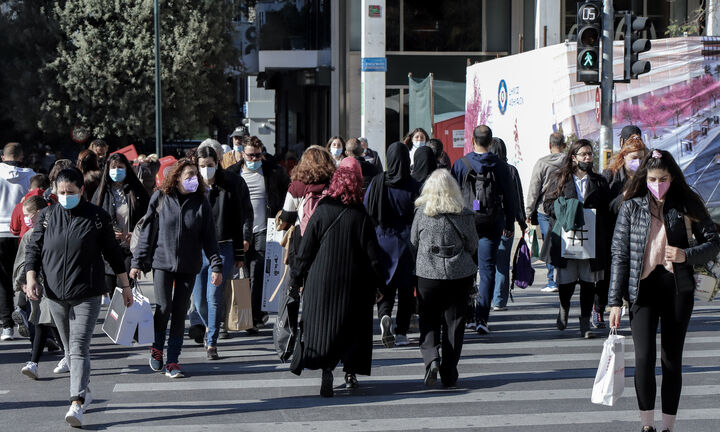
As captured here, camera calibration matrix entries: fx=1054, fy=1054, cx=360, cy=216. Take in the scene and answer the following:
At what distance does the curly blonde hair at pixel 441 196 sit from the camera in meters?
8.12

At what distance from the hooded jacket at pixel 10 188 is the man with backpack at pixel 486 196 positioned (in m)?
4.45

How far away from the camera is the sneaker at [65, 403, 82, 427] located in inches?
269

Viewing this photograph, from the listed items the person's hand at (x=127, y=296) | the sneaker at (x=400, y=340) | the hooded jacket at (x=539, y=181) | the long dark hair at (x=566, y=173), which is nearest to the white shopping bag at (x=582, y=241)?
the long dark hair at (x=566, y=173)

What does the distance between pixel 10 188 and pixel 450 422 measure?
589 cm

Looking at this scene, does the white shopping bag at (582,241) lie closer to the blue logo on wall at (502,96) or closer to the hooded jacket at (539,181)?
the hooded jacket at (539,181)

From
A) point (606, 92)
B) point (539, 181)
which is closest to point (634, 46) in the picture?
point (606, 92)

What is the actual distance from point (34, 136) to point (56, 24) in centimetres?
431

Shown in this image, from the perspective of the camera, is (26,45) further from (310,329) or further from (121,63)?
(310,329)

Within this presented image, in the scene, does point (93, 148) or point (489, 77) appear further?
point (489, 77)

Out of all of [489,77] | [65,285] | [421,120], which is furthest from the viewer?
[421,120]

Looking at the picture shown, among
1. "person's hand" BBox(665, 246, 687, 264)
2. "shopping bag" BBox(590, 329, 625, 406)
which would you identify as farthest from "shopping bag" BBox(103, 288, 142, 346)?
"person's hand" BBox(665, 246, 687, 264)

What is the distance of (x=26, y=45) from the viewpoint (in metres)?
33.1

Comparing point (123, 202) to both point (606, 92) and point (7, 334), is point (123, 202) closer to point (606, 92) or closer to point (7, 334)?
point (7, 334)

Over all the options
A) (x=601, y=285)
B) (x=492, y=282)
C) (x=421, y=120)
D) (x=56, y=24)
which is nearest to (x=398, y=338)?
(x=492, y=282)
